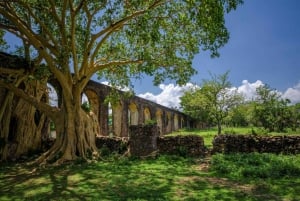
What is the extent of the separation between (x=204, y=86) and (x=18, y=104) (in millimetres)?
17948

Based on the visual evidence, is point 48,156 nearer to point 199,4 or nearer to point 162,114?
point 199,4

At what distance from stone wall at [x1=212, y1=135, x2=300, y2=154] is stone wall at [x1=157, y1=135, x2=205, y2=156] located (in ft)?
2.44

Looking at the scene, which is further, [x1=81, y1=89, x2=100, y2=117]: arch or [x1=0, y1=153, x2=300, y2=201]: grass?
[x1=81, y1=89, x2=100, y2=117]: arch

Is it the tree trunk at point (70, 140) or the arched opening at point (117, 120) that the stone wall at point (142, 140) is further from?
the arched opening at point (117, 120)

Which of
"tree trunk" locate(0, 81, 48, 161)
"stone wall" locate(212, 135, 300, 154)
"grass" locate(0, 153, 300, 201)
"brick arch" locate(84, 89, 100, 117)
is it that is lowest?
"grass" locate(0, 153, 300, 201)

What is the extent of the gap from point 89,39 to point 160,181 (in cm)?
731

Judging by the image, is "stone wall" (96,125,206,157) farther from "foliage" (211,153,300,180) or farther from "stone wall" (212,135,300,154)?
"foliage" (211,153,300,180)

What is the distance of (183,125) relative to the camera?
56.8 m

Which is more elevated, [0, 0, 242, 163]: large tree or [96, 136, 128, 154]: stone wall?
[0, 0, 242, 163]: large tree

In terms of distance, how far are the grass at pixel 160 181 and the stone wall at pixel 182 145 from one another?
65.5 inches

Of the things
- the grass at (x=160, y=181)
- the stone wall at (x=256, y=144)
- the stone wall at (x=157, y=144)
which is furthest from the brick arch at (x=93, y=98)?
the stone wall at (x=256, y=144)

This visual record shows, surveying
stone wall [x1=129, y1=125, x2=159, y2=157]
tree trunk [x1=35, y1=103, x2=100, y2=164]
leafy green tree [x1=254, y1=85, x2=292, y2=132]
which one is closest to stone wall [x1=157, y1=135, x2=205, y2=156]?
stone wall [x1=129, y1=125, x2=159, y2=157]

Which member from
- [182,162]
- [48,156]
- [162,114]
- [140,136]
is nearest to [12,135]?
[48,156]

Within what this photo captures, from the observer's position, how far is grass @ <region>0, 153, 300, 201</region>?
20.9ft
